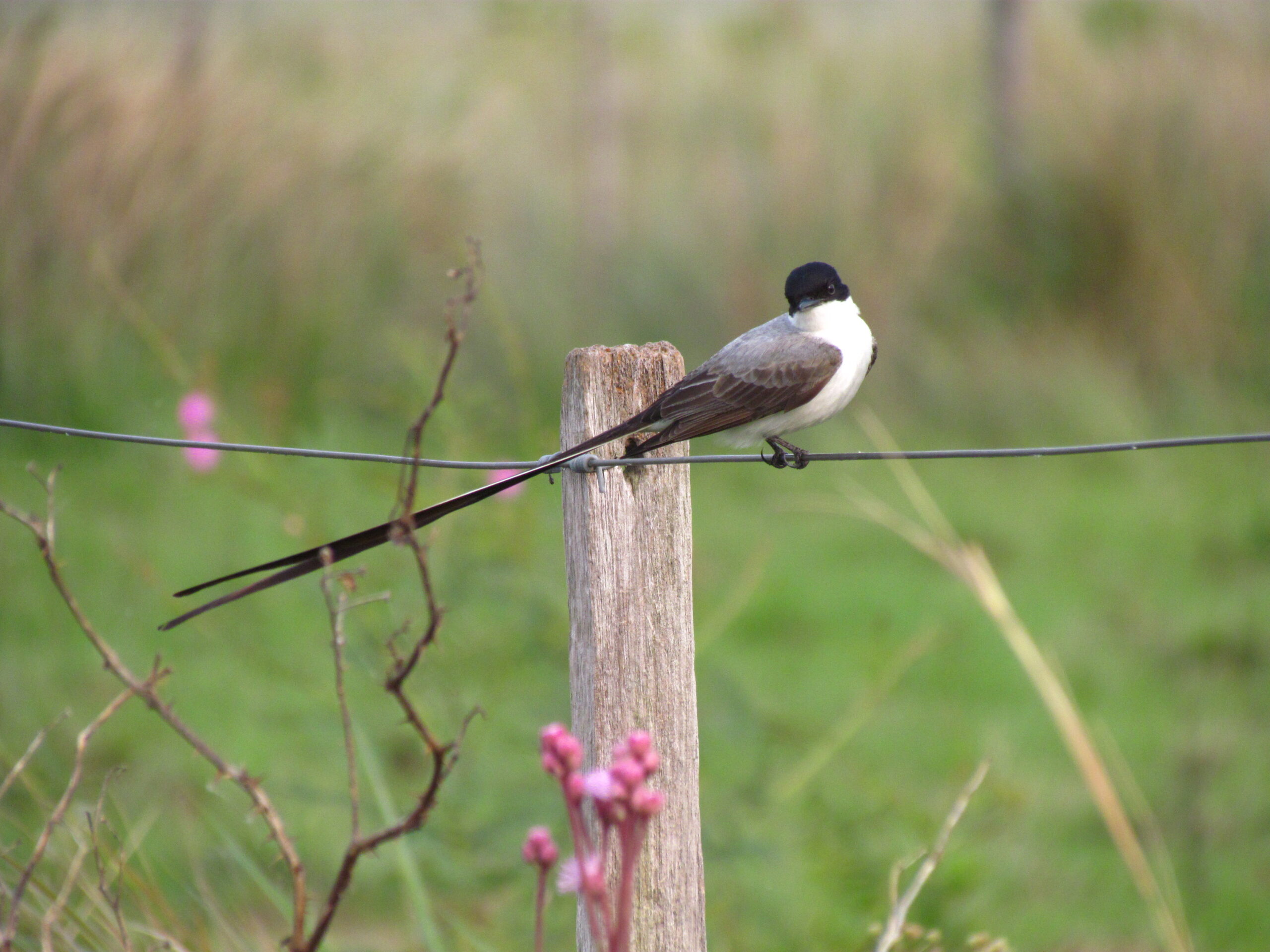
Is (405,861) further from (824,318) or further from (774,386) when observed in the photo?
(824,318)

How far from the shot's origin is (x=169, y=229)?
787 cm

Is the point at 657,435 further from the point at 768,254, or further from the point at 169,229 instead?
the point at 768,254

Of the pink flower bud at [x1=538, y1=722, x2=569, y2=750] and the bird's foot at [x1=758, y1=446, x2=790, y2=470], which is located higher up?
the bird's foot at [x1=758, y1=446, x2=790, y2=470]

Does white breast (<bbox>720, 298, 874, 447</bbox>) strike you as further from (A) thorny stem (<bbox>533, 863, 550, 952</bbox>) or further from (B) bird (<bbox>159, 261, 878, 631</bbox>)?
(A) thorny stem (<bbox>533, 863, 550, 952</bbox>)

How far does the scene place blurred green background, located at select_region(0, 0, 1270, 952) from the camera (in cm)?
358

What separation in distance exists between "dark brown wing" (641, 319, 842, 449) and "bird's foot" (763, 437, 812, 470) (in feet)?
0.34

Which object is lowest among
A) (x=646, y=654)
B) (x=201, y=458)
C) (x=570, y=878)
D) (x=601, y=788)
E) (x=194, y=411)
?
(x=570, y=878)

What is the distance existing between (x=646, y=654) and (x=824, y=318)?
4.12 feet

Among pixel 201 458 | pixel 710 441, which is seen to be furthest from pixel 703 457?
pixel 201 458

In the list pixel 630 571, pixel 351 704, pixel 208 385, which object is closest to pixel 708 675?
pixel 351 704

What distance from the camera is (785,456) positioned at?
2.92 metres

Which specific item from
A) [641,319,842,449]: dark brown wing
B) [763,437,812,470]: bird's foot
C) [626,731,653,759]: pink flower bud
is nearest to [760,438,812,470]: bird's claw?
[763,437,812,470]: bird's foot

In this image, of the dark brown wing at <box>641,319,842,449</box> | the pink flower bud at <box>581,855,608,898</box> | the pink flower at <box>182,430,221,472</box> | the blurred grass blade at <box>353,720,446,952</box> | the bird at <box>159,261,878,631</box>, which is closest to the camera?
the pink flower bud at <box>581,855,608,898</box>

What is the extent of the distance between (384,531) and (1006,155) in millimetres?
8545
